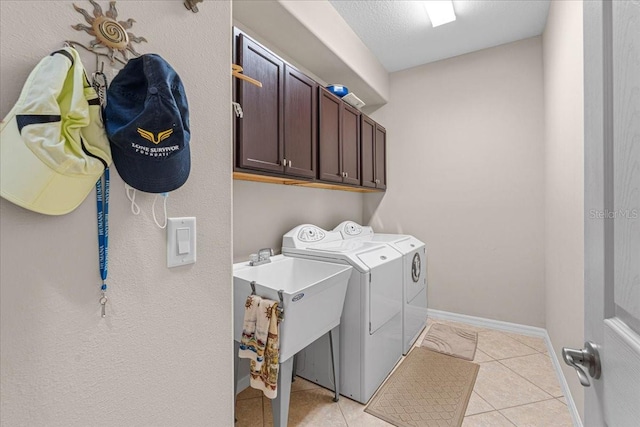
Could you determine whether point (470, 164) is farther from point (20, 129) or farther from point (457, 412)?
point (20, 129)

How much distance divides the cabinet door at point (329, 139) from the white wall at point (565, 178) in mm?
1538

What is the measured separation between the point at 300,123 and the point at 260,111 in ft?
1.32

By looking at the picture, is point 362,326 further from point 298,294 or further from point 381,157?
point 381,157

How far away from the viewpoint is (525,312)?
283cm

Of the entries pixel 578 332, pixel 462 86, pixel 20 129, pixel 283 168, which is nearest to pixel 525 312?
pixel 578 332

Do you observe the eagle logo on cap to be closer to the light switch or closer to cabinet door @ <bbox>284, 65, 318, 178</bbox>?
the light switch

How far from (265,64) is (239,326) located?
1529 millimetres

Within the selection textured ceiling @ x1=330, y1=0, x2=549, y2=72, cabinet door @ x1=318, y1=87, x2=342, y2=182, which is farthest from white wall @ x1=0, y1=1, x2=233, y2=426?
textured ceiling @ x1=330, y1=0, x2=549, y2=72

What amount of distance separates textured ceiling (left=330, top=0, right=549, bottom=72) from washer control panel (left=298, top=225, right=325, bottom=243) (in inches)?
71.8

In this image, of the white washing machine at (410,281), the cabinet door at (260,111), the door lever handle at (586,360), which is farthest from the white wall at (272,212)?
the door lever handle at (586,360)

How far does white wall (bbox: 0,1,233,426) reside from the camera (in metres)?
0.53

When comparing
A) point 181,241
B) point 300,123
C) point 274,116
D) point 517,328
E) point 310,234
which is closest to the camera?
point 181,241

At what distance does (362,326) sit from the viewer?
5.95ft

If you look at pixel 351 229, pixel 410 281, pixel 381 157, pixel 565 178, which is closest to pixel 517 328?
pixel 410 281
